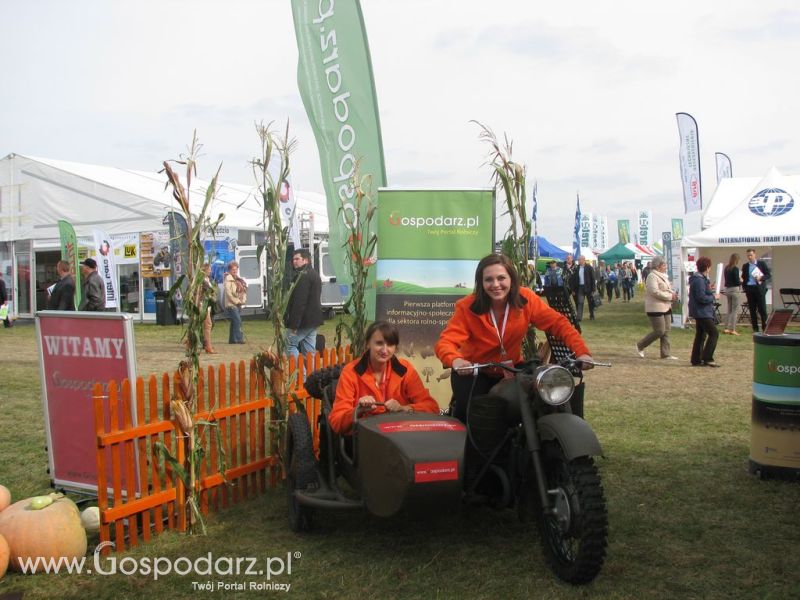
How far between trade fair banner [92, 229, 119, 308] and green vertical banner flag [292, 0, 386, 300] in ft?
50.1

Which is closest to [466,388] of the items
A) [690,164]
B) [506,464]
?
[506,464]

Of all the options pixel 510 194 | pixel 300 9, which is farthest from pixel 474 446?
pixel 300 9

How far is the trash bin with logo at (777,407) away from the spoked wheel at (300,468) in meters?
3.22

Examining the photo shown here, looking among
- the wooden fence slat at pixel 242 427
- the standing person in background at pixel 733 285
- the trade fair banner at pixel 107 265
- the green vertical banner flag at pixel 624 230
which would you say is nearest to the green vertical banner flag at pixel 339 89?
the wooden fence slat at pixel 242 427

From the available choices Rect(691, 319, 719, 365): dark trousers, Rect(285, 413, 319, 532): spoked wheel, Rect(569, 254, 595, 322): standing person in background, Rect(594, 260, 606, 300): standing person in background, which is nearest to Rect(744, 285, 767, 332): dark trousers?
Rect(569, 254, 595, 322): standing person in background

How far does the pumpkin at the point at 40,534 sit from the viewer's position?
4055 mm

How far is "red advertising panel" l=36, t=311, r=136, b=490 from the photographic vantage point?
486 centimetres

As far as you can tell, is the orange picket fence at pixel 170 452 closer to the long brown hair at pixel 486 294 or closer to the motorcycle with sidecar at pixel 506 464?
the motorcycle with sidecar at pixel 506 464

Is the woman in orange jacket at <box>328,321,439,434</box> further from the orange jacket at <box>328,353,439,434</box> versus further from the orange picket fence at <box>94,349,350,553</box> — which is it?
the orange picket fence at <box>94,349,350,553</box>

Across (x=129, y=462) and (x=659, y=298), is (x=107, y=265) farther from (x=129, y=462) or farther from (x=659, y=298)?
(x=129, y=462)

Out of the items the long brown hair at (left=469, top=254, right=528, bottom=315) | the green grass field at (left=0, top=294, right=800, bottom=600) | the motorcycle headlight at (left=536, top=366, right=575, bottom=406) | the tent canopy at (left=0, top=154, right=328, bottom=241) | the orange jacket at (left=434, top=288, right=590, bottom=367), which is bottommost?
the green grass field at (left=0, top=294, right=800, bottom=600)

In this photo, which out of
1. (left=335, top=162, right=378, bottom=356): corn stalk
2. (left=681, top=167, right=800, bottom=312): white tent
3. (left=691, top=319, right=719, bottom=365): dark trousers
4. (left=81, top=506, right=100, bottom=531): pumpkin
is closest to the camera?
(left=81, top=506, right=100, bottom=531): pumpkin

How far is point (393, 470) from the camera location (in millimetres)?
3848

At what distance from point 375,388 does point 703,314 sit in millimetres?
8624
